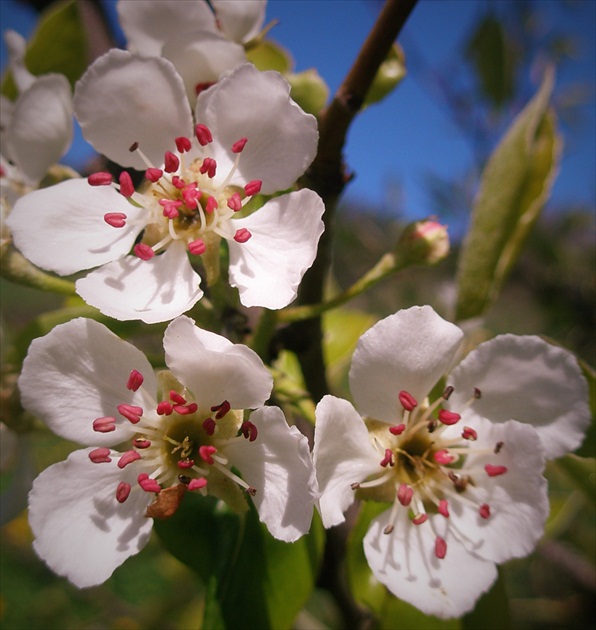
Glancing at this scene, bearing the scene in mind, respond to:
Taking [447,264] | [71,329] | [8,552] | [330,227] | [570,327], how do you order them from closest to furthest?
[71,329]
[330,227]
[570,327]
[8,552]
[447,264]

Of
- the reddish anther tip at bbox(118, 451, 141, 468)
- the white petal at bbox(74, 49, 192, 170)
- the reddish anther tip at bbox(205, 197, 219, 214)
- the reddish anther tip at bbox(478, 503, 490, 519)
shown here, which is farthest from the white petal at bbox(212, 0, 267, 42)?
the reddish anther tip at bbox(478, 503, 490, 519)

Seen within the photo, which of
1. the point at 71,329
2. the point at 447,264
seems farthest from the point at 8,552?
the point at 71,329

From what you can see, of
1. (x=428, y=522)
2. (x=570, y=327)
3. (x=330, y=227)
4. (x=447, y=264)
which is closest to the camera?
(x=428, y=522)

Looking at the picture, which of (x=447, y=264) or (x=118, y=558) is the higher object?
(x=118, y=558)

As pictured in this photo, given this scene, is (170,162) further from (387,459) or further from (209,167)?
(387,459)

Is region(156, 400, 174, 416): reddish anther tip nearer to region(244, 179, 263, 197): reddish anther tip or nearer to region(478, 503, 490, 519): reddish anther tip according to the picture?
region(244, 179, 263, 197): reddish anther tip

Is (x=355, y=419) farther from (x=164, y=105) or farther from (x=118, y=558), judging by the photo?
(x=164, y=105)
